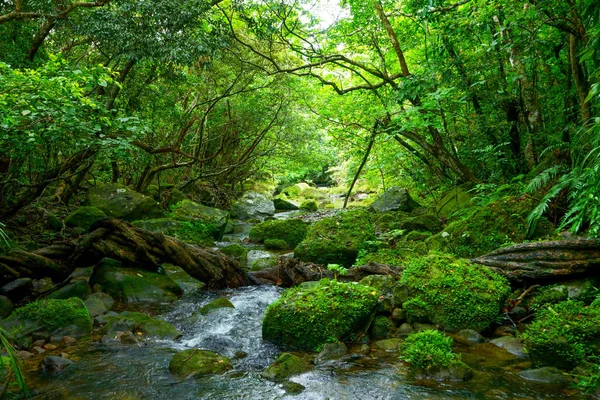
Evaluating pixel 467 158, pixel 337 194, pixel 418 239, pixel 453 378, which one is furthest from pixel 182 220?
pixel 337 194

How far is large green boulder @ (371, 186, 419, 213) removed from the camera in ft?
44.5

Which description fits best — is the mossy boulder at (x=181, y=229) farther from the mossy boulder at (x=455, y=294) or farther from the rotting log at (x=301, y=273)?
the mossy boulder at (x=455, y=294)

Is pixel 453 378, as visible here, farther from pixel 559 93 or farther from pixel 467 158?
pixel 467 158

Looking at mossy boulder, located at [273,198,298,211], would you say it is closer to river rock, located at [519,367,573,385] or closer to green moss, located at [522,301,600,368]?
green moss, located at [522,301,600,368]

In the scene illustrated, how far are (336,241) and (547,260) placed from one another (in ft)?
13.4

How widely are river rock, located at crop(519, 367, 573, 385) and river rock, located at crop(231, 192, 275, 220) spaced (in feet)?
52.4

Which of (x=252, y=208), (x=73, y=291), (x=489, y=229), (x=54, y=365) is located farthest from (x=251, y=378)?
(x=252, y=208)

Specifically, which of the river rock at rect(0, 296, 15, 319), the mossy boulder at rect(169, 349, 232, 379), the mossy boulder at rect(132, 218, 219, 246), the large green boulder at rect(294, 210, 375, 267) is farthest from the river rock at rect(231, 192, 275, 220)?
the mossy boulder at rect(169, 349, 232, 379)

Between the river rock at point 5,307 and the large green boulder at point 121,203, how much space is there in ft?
19.9

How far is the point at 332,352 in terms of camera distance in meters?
4.57

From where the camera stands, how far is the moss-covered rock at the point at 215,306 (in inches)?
244

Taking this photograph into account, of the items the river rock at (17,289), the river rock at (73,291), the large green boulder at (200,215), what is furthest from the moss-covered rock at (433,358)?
the large green boulder at (200,215)

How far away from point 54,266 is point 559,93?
33.5ft

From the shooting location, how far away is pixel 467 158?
34.9 ft
